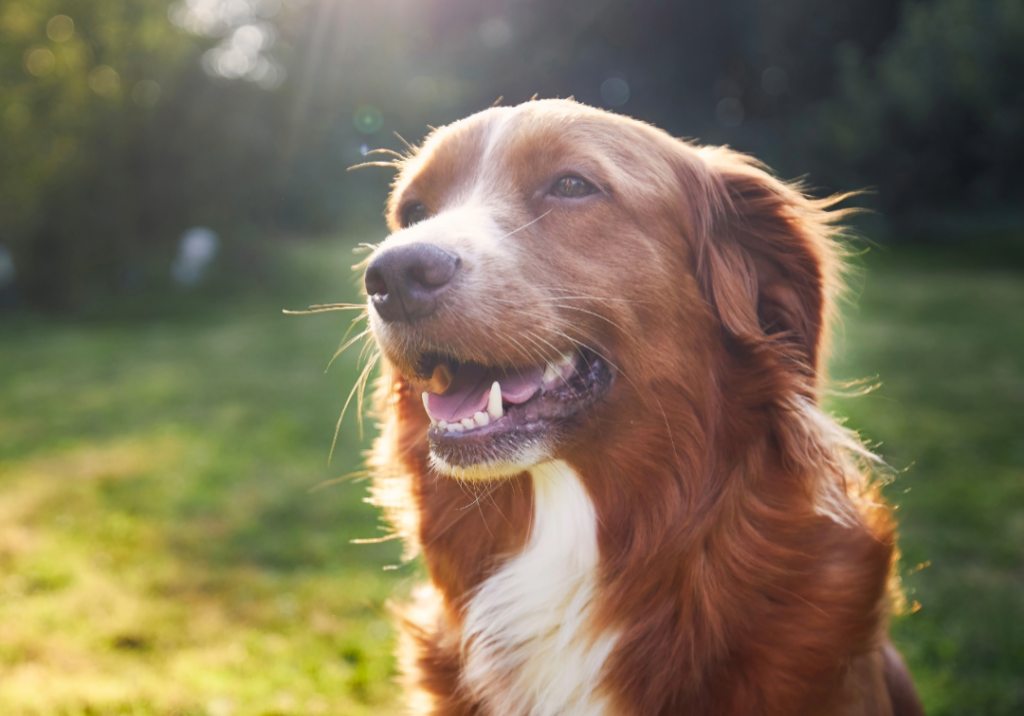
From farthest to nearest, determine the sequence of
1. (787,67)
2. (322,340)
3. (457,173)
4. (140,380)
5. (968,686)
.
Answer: (787,67), (322,340), (140,380), (968,686), (457,173)

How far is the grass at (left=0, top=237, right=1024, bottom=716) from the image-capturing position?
3.66 metres

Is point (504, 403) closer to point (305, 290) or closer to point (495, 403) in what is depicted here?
point (495, 403)

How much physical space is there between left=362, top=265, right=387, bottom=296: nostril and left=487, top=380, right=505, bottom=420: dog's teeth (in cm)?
41

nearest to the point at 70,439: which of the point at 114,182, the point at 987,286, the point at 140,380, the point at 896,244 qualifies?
the point at 140,380

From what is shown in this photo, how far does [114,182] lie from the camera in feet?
53.1

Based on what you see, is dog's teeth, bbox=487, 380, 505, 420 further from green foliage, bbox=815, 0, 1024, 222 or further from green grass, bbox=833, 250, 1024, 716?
green foliage, bbox=815, 0, 1024, 222

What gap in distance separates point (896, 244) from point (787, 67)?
19.2ft

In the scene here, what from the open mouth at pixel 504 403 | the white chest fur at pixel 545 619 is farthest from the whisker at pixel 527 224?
the white chest fur at pixel 545 619

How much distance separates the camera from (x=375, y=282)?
7.04ft

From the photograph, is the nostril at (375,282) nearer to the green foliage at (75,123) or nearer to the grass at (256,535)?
the grass at (256,535)

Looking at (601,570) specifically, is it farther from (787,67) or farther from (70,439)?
(787,67)

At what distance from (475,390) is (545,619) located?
71 centimetres

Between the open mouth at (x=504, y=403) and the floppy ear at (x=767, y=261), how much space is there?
45 centimetres

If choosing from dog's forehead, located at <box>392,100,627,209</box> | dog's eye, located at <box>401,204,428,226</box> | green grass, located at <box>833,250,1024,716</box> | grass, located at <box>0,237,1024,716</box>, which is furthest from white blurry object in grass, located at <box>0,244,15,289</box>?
dog's forehead, located at <box>392,100,627,209</box>
